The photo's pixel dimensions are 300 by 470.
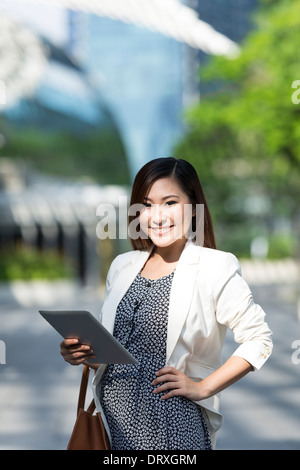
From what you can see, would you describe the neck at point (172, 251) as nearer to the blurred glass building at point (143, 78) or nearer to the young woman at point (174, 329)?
the young woman at point (174, 329)

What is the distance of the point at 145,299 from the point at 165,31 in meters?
28.1

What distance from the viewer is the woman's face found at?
2.23m

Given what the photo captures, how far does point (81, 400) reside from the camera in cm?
221

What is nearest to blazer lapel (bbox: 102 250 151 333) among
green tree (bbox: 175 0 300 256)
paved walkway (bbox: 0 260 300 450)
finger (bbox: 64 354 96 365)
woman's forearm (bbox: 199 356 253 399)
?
finger (bbox: 64 354 96 365)

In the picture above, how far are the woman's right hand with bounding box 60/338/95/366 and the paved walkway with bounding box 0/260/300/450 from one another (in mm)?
3232

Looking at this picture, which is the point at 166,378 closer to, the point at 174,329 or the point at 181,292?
the point at 174,329

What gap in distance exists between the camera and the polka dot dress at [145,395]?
211 centimetres

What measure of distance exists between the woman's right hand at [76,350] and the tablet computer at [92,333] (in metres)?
A: 0.01

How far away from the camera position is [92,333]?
204cm

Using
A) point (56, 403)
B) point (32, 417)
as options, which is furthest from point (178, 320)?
point (56, 403)

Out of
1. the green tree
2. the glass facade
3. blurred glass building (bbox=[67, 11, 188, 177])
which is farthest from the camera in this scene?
blurred glass building (bbox=[67, 11, 188, 177])

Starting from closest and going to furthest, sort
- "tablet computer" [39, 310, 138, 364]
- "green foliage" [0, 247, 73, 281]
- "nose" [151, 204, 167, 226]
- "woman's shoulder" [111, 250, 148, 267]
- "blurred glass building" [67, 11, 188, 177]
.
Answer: "tablet computer" [39, 310, 138, 364] < "nose" [151, 204, 167, 226] < "woman's shoulder" [111, 250, 148, 267] < "green foliage" [0, 247, 73, 281] < "blurred glass building" [67, 11, 188, 177]

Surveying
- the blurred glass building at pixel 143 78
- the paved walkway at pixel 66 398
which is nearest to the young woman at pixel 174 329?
the paved walkway at pixel 66 398

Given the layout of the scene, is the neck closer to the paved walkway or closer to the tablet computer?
the tablet computer
